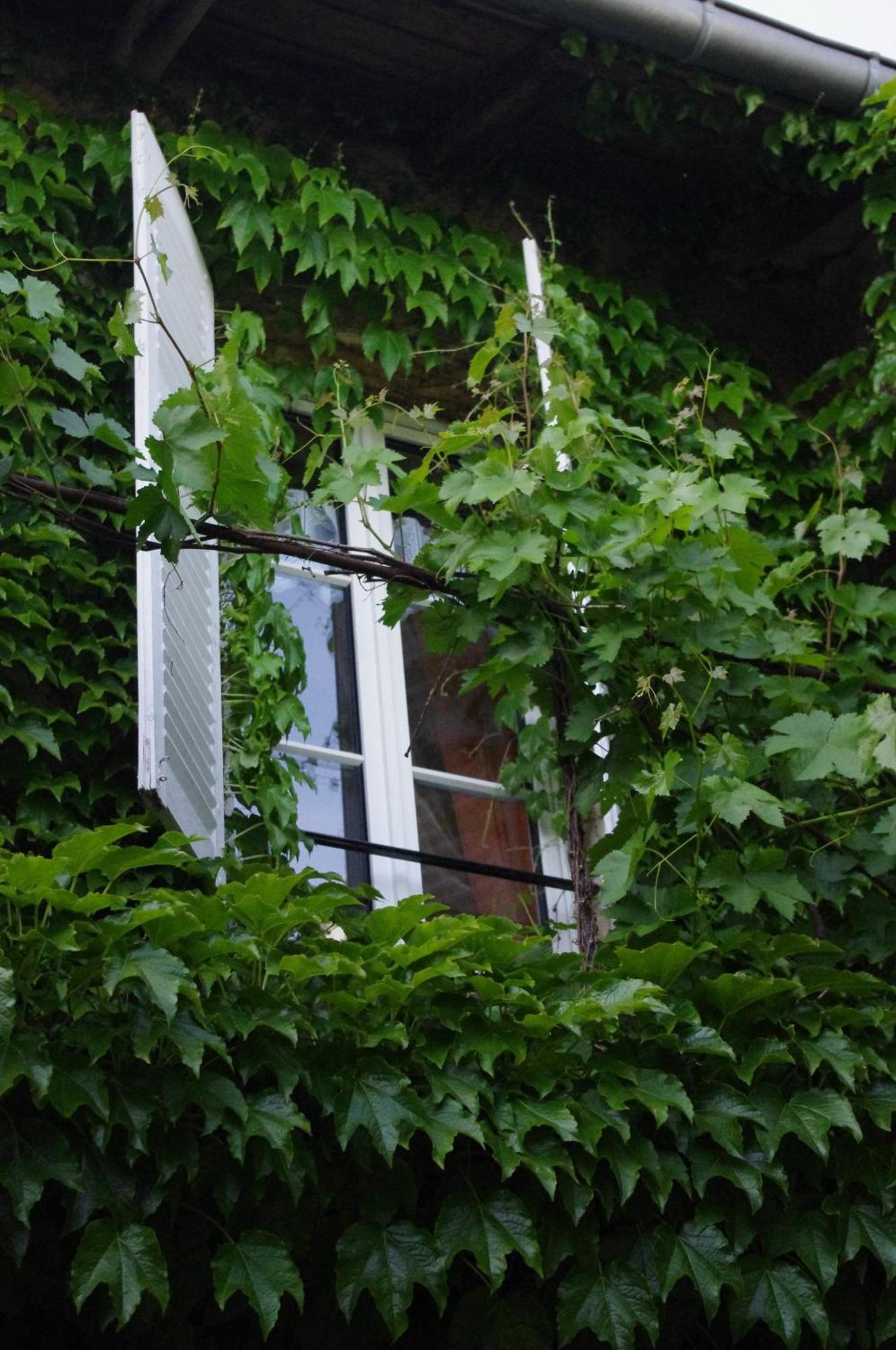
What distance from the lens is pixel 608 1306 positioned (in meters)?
2.75

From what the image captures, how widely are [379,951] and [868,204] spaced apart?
2.98 m

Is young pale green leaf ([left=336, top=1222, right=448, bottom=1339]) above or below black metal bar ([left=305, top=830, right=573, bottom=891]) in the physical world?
below

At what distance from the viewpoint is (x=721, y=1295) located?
294 cm

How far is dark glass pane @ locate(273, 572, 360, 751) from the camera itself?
4.21m

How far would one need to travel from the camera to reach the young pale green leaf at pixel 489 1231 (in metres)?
2.65

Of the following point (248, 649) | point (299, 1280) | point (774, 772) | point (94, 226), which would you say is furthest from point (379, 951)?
point (94, 226)

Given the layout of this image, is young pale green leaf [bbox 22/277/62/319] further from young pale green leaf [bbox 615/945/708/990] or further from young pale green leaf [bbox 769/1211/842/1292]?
young pale green leaf [bbox 769/1211/842/1292]

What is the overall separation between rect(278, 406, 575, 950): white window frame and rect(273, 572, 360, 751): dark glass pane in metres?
0.02

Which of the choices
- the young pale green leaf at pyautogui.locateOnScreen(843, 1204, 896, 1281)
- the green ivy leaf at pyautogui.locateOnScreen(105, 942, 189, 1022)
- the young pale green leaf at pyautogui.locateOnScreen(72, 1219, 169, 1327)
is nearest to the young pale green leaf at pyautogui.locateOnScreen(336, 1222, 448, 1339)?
the young pale green leaf at pyautogui.locateOnScreen(72, 1219, 169, 1327)

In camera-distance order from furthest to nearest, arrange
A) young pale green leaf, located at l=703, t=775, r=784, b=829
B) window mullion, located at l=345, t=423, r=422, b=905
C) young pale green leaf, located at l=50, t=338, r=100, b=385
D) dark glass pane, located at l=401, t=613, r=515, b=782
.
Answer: dark glass pane, located at l=401, t=613, r=515, b=782 < window mullion, located at l=345, t=423, r=422, b=905 < young pale green leaf, located at l=50, t=338, r=100, b=385 < young pale green leaf, located at l=703, t=775, r=784, b=829

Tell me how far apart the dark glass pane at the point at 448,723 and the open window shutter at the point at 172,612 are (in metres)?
0.76

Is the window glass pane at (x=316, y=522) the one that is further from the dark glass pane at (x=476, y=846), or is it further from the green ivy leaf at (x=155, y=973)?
the green ivy leaf at (x=155, y=973)

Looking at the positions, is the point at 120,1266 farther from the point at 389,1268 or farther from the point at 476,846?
the point at 476,846

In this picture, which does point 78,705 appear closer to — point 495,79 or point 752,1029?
point 752,1029
